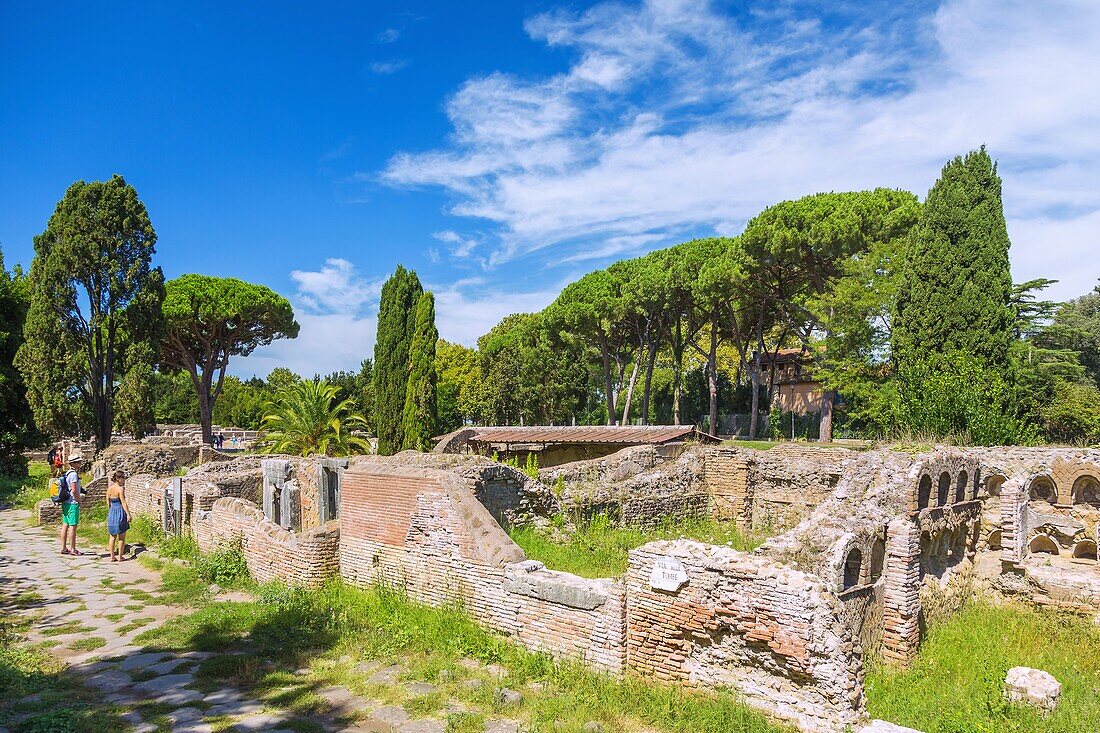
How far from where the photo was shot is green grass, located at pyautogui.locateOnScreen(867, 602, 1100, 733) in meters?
5.73

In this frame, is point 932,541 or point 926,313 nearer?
point 932,541

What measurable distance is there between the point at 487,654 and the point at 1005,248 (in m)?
19.5

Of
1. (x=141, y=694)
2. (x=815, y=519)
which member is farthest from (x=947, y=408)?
(x=141, y=694)

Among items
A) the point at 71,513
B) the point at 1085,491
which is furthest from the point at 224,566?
the point at 1085,491

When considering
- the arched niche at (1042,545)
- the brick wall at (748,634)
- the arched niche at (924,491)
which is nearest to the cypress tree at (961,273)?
the arched niche at (1042,545)

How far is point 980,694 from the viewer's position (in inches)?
247

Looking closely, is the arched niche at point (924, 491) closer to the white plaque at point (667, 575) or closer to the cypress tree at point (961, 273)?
the white plaque at point (667, 575)

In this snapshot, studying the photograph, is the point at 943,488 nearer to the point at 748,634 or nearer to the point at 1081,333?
the point at 748,634

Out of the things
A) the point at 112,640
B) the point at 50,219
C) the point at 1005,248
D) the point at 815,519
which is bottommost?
the point at 112,640

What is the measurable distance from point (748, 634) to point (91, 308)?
93.5 ft

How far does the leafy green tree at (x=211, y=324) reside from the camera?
37.2 m

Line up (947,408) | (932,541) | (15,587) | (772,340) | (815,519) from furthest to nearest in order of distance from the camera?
(772,340), (947,408), (15,587), (932,541), (815,519)

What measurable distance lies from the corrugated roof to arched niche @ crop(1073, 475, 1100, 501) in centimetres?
964

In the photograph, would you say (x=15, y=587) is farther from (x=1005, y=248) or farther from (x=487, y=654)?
(x=1005, y=248)
